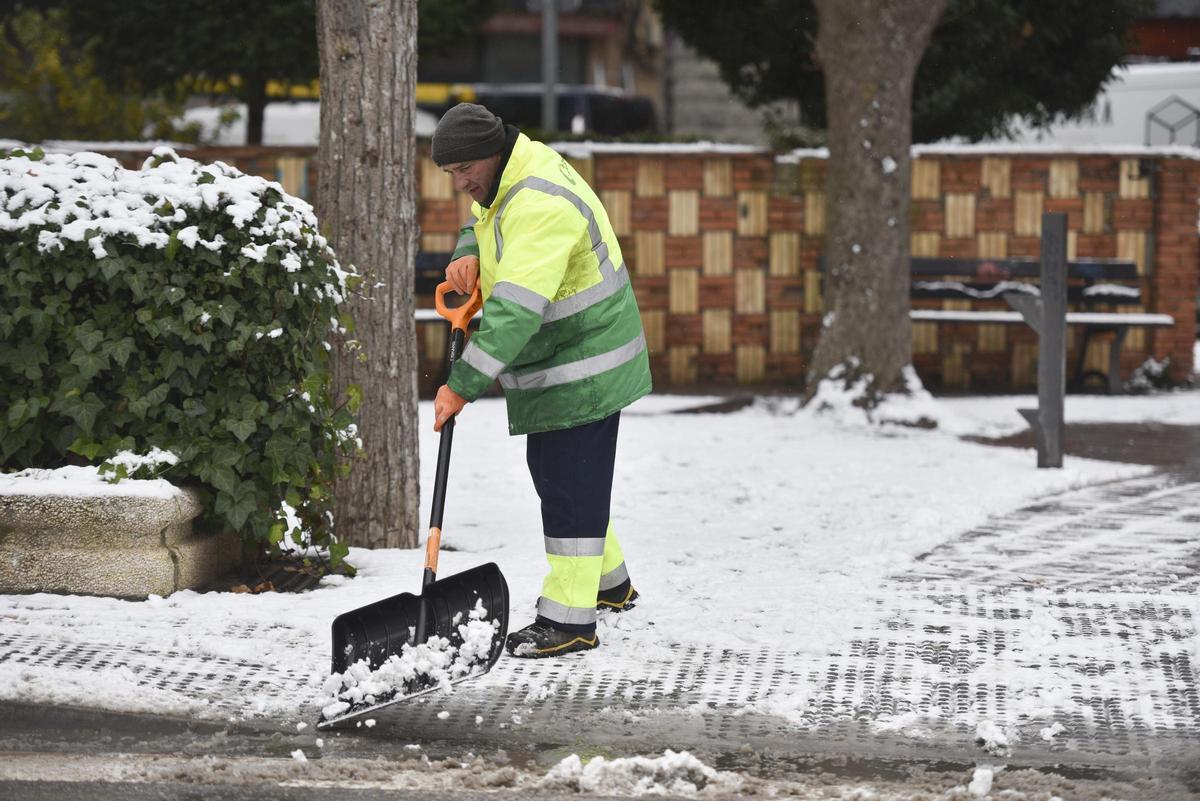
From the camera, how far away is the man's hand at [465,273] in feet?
16.5

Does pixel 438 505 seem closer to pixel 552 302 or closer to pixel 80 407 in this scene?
pixel 552 302

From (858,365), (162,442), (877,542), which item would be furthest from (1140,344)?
(162,442)

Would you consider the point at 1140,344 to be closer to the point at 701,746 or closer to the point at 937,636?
the point at 937,636

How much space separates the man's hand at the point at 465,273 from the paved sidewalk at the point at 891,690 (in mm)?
1139

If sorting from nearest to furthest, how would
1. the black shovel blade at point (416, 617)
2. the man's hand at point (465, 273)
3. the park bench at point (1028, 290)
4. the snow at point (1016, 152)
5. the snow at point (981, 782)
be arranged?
the snow at point (981, 782) < the black shovel blade at point (416, 617) < the man's hand at point (465, 273) < the park bench at point (1028, 290) < the snow at point (1016, 152)

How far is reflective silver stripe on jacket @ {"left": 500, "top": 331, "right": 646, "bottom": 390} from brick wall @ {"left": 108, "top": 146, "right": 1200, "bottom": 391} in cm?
727

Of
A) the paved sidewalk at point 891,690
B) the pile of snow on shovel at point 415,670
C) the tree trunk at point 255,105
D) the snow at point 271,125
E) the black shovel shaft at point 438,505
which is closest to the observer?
the paved sidewalk at point 891,690

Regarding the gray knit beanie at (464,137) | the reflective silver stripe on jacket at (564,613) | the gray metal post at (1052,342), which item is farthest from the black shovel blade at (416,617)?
the gray metal post at (1052,342)

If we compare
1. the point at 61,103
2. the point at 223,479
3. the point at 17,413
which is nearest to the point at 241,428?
the point at 223,479

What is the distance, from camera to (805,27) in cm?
1435

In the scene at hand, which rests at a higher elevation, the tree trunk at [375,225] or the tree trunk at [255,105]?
the tree trunk at [255,105]

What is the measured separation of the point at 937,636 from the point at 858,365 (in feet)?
17.4

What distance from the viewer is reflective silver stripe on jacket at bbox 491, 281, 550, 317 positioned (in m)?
4.64

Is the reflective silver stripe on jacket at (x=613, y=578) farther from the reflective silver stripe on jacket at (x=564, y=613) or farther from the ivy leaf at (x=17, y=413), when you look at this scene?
the ivy leaf at (x=17, y=413)
